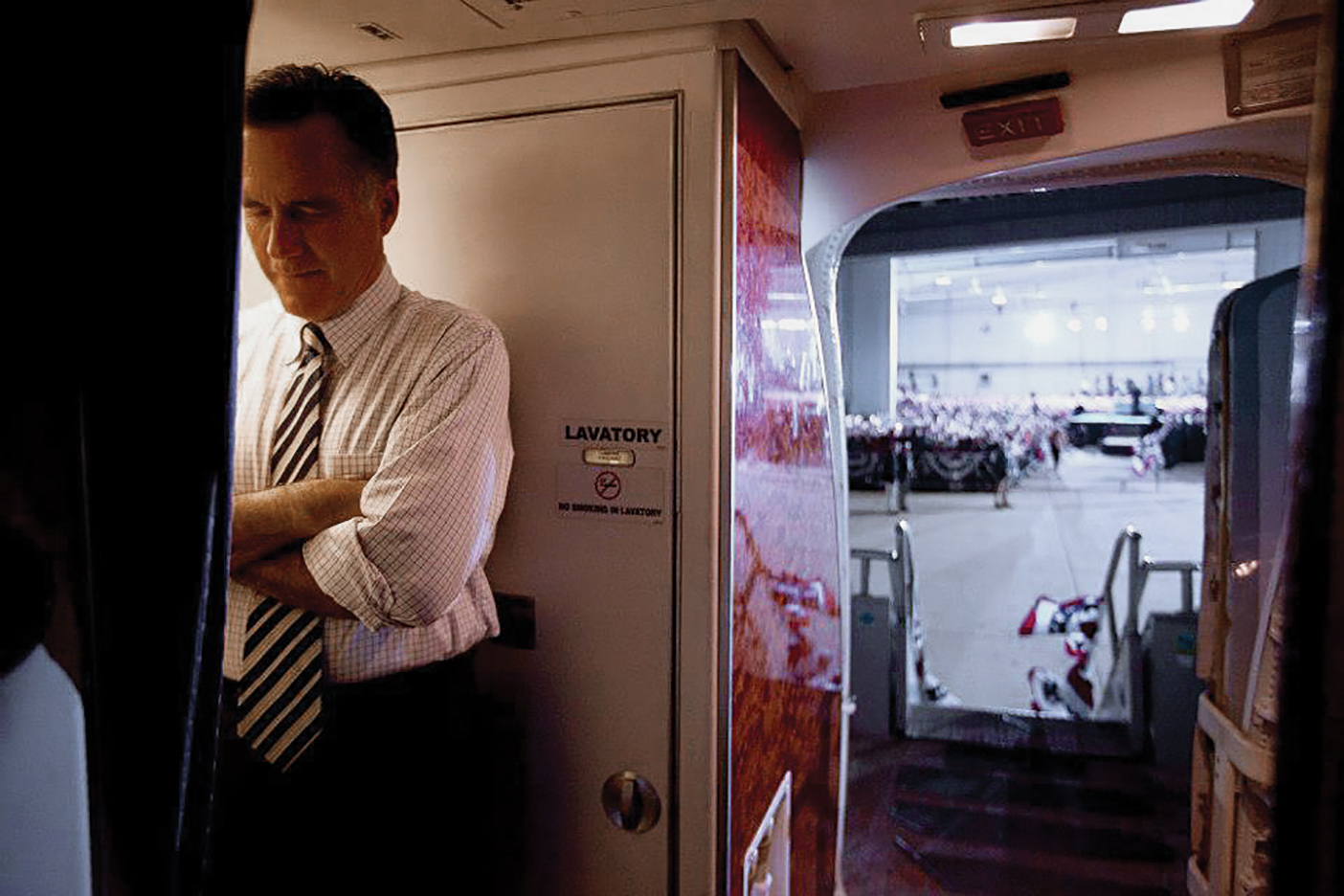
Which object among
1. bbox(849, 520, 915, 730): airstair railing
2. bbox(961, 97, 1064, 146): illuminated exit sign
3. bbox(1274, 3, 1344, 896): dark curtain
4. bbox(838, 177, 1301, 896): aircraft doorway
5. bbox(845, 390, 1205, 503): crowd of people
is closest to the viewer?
bbox(1274, 3, 1344, 896): dark curtain

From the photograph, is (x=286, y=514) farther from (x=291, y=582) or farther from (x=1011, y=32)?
(x=1011, y=32)

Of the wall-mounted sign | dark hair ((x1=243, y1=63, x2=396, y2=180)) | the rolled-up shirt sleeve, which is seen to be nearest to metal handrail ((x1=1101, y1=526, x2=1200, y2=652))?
the wall-mounted sign

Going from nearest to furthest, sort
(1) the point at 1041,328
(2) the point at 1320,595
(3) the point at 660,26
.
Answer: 1. (2) the point at 1320,595
2. (3) the point at 660,26
3. (1) the point at 1041,328

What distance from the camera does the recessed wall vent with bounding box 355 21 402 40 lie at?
1.86 meters

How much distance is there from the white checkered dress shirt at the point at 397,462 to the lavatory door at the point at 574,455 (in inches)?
6.9

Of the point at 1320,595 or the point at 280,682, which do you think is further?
the point at 280,682

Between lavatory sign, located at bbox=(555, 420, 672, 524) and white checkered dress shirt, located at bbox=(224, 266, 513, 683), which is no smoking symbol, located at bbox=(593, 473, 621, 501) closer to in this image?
lavatory sign, located at bbox=(555, 420, 672, 524)

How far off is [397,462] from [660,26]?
3.61 ft

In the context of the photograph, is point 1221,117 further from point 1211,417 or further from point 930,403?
point 930,403

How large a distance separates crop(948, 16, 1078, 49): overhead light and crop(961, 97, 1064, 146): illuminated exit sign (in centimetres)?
23

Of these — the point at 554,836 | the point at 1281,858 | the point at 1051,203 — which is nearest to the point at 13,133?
the point at 1281,858

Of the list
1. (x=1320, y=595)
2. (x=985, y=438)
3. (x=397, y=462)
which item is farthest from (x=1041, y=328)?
(x=1320, y=595)

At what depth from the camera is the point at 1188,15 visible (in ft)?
6.21

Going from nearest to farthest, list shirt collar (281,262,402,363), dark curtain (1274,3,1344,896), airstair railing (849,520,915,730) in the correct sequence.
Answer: dark curtain (1274,3,1344,896)
shirt collar (281,262,402,363)
airstair railing (849,520,915,730)
